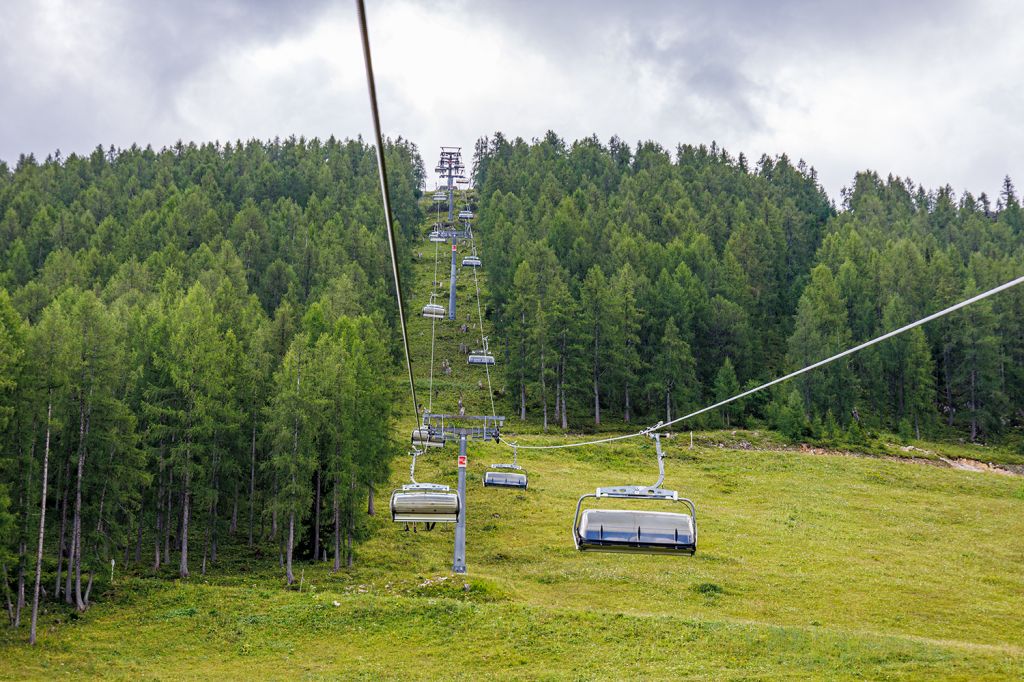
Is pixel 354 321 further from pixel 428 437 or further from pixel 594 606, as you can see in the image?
pixel 594 606

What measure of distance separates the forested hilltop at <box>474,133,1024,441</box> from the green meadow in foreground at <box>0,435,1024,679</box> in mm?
20288

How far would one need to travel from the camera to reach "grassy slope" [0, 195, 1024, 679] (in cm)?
2936

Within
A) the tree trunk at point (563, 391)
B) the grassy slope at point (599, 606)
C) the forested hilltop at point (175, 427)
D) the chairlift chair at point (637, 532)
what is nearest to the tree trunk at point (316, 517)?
the forested hilltop at point (175, 427)

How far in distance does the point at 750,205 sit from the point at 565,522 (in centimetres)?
8151

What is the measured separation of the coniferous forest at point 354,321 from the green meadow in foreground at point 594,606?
3.69 meters

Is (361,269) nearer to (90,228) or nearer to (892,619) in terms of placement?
(90,228)

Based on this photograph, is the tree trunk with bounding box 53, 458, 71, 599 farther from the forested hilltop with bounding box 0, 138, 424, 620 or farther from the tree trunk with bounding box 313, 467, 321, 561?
the tree trunk with bounding box 313, 467, 321, 561

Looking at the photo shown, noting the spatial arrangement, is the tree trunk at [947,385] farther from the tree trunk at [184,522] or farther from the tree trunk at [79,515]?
the tree trunk at [79,515]

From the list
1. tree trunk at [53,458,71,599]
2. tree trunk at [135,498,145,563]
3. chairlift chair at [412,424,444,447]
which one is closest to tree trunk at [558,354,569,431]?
chairlift chair at [412,424,444,447]

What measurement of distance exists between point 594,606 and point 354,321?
26917 mm

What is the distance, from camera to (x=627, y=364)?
73.4 m

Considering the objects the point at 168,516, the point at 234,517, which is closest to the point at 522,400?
the point at 234,517

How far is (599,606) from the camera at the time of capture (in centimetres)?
3562

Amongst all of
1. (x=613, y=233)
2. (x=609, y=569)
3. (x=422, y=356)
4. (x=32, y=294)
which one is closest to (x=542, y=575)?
(x=609, y=569)
